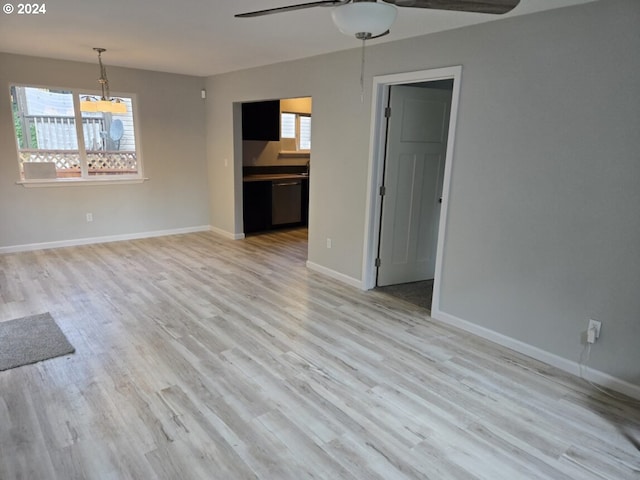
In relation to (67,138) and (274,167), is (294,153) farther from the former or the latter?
(67,138)

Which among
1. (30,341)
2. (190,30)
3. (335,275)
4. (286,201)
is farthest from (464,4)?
(286,201)

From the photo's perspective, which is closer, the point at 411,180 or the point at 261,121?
the point at 411,180

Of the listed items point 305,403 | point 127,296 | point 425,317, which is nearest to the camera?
point 305,403

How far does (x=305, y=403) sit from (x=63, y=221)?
189 inches

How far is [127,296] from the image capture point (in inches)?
153

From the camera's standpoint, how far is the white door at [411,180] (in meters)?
3.95

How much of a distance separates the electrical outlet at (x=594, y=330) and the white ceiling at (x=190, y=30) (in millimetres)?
1984

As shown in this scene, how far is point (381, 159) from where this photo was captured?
3.96 meters

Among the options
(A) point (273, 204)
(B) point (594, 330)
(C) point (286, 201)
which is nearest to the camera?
(B) point (594, 330)

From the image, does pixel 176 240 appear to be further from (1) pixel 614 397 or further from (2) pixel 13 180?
(1) pixel 614 397

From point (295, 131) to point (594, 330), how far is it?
19.8 feet

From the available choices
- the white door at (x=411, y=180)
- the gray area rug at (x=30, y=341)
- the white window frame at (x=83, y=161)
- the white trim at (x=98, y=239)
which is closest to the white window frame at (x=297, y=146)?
the white trim at (x=98, y=239)

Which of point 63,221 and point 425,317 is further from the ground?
point 63,221

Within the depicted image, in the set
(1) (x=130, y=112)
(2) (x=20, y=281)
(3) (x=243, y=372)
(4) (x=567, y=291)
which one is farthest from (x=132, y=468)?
(1) (x=130, y=112)
